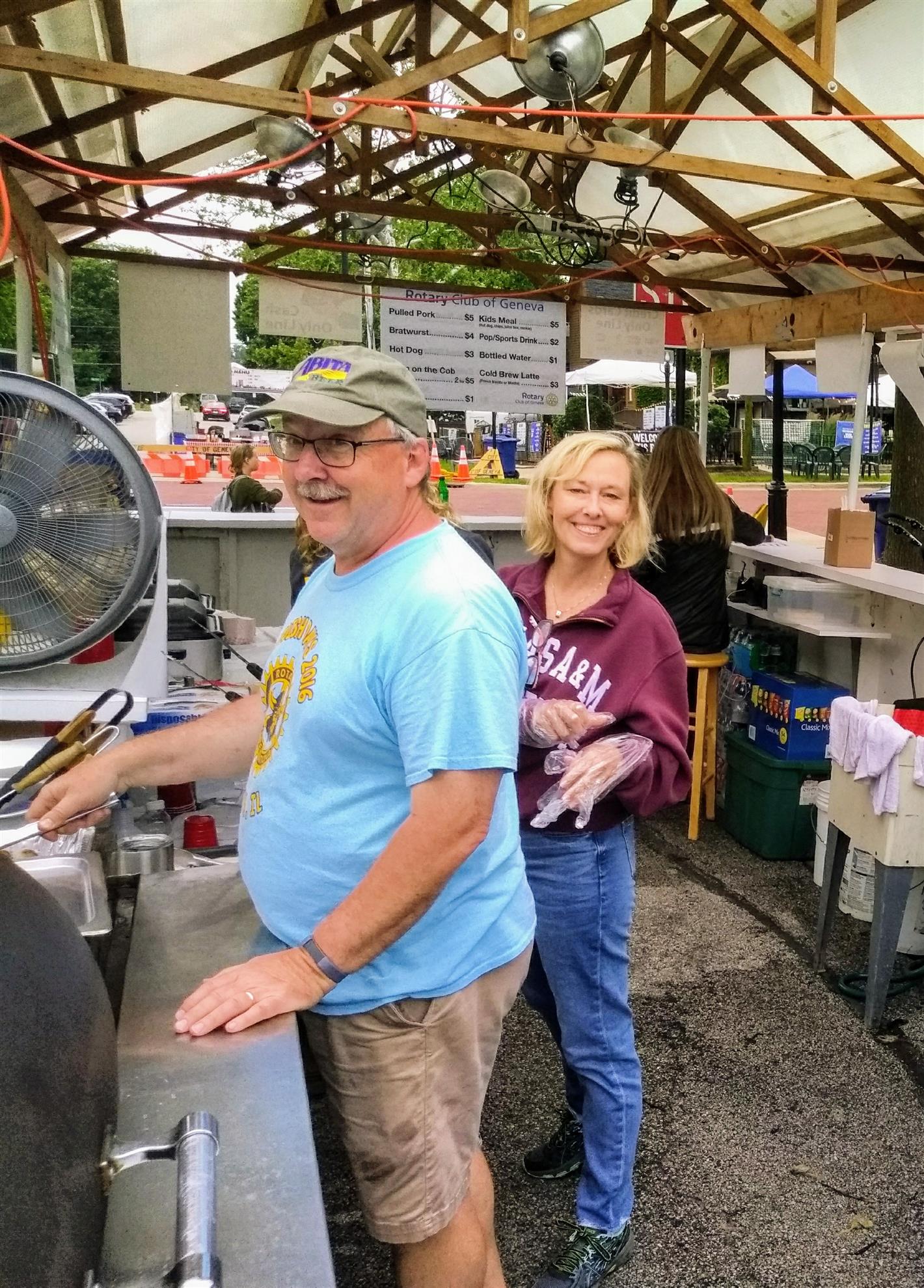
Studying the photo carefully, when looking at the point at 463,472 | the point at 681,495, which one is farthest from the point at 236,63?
the point at 463,472

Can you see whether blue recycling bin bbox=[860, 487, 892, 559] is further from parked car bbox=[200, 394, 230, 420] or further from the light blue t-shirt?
parked car bbox=[200, 394, 230, 420]

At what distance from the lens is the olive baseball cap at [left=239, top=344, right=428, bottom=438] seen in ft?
4.58

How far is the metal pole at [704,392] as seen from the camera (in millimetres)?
7051

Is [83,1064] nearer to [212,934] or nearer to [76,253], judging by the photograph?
[212,934]

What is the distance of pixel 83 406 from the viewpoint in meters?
1.85

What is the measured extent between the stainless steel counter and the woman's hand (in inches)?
0.7

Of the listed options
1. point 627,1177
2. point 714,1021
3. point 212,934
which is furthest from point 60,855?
point 714,1021

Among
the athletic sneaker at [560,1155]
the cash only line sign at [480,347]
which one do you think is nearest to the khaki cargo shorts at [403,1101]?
the athletic sneaker at [560,1155]

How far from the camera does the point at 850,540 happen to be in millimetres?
5047

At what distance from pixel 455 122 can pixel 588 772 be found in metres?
2.80

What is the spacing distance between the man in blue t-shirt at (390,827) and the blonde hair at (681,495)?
356cm

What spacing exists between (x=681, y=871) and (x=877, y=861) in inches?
59.4

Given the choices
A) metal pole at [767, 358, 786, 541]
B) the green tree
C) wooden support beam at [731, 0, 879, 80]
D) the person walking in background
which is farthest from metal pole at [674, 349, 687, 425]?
the green tree

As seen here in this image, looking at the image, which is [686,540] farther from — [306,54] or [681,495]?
[306,54]
